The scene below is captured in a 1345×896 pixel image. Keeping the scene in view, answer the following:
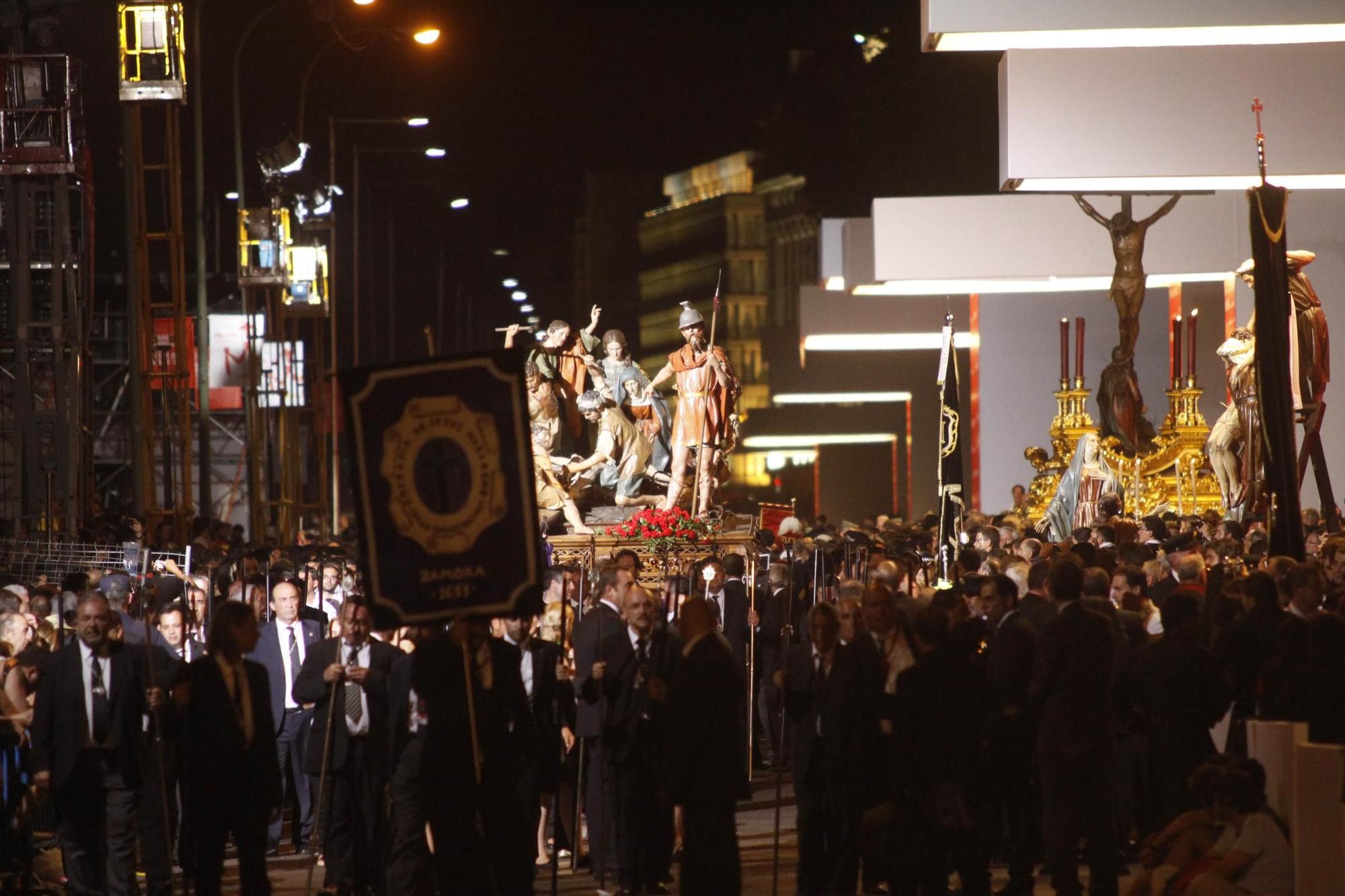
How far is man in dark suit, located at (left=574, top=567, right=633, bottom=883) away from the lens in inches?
463

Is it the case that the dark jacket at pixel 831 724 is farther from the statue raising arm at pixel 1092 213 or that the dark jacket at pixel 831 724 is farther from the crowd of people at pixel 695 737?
the statue raising arm at pixel 1092 213

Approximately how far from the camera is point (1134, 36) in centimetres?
2033

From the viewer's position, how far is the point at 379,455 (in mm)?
9594

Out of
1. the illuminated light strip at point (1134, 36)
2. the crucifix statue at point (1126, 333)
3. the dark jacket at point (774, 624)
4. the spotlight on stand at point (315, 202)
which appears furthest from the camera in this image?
the spotlight on stand at point (315, 202)

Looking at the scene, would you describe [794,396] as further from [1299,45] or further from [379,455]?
[379,455]

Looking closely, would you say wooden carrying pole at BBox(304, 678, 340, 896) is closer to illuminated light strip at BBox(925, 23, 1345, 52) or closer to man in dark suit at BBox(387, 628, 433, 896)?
man in dark suit at BBox(387, 628, 433, 896)

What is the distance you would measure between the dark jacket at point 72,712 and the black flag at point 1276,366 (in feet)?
23.0

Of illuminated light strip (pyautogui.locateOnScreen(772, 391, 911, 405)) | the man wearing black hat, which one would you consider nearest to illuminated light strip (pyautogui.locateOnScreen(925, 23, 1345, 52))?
the man wearing black hat

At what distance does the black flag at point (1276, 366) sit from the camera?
12.9 m

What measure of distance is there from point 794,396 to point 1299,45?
2377 centimetres

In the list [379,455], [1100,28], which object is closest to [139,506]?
[1100,28]

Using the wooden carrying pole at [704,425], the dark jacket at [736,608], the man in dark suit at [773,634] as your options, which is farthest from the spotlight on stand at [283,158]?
the dark jacket at [736,608]

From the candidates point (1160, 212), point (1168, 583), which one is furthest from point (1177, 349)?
point (1168, 583)

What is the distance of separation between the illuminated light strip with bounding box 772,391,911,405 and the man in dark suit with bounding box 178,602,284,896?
1336 inches
